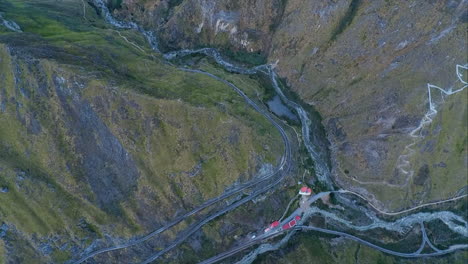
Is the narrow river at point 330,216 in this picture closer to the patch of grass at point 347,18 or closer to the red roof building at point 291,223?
the red roof building at point 291,223

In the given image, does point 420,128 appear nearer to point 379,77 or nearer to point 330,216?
point 379,77

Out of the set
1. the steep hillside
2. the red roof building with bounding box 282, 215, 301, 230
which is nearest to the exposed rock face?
the red roof building with bounding box 282, 215, 301, 230

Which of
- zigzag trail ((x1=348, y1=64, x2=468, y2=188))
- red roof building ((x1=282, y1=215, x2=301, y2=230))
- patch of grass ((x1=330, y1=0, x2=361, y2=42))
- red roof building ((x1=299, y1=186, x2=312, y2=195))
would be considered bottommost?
red roof building ((x1=282, y1=215, x2=301, y2=230))

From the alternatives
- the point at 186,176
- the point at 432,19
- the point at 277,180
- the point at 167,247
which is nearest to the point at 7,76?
the point at 186,176

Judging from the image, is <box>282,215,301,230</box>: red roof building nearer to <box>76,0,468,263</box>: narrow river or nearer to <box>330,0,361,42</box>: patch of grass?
<box>76,0,468,263</box>: narrow river

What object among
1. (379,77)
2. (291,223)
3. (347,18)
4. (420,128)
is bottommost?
(291,223)

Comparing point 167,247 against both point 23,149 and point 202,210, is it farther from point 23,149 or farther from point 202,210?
point 23,149

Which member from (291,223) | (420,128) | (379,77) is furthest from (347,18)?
(291,223)

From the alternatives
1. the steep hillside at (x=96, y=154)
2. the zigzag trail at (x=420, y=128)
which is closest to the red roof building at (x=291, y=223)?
the steep hillside at (x=96, y=154)
